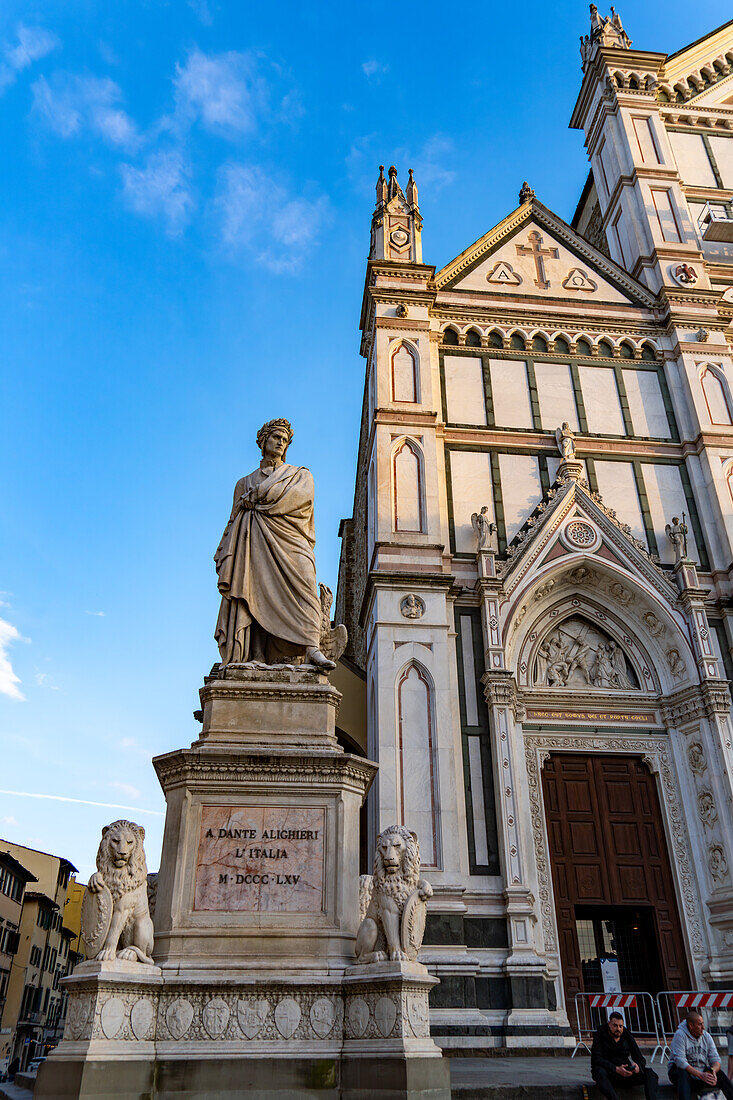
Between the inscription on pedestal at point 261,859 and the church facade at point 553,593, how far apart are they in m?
6.72

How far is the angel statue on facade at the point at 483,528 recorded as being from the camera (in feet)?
54.2

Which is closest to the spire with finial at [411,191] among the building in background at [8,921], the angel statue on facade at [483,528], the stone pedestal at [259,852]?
the angel statue on facade at [483,528]

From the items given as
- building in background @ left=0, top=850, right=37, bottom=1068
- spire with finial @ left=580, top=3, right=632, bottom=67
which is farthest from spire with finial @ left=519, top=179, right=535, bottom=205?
building in background @ left=0, top=850, right=37, bottom=1068

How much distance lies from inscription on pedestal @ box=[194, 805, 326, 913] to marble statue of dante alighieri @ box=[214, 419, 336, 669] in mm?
1526

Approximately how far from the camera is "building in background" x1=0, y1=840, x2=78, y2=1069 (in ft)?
142

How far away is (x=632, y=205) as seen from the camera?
22.8m

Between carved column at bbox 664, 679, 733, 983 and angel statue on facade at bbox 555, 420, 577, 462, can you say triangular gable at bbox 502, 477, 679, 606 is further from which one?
carved column at bbox 664, 679, 733, 983

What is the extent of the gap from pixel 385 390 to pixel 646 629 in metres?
7.18

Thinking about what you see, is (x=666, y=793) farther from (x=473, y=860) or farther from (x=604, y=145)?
(x=604, y=145)

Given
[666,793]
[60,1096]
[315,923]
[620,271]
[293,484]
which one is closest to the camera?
[60,1096]

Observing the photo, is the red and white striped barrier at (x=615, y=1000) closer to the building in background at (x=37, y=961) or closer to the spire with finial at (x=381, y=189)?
the spire with finial at (x=381, y=189)

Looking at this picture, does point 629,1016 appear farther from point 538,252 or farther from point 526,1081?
point 538,252

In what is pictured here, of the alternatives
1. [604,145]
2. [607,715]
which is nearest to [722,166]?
[604,145]

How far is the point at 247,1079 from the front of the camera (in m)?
6.04
